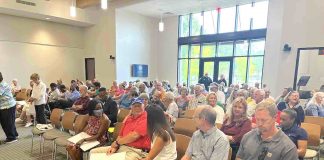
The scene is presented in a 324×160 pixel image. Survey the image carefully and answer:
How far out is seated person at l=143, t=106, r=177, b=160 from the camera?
6.76 ft

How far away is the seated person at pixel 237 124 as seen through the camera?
2470 mm

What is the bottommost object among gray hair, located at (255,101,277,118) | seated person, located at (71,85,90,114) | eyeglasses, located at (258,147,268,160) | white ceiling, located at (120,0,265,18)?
seated person, located at (71,85,90,114)

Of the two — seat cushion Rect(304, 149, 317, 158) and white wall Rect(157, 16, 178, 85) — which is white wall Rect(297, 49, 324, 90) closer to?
seat cushion Rect(304, 149, 317, 158)

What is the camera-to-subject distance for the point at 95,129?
3121 mm

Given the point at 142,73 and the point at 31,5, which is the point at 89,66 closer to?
the point at 142,73

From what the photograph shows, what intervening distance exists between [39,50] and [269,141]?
10613 millimetres

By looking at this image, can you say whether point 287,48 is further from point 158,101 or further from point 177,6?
point 158,101

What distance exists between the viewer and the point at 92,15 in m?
10.6

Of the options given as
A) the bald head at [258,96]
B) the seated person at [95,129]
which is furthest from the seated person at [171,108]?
the bald head at [258,96]

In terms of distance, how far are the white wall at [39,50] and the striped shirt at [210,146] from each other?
31.6 ft

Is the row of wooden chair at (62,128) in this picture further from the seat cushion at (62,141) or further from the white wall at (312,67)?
the white wall at (312,67)

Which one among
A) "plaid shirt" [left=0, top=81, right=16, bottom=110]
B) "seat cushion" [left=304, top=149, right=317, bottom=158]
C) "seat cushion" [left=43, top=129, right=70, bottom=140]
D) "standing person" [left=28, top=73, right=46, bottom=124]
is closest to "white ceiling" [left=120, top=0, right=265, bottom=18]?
"standing person" [left=28, top=73, right=46, bottom=124]

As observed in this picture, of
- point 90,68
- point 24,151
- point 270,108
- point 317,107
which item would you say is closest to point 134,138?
point 270,108

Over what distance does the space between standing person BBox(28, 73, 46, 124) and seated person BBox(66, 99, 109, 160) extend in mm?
2190
